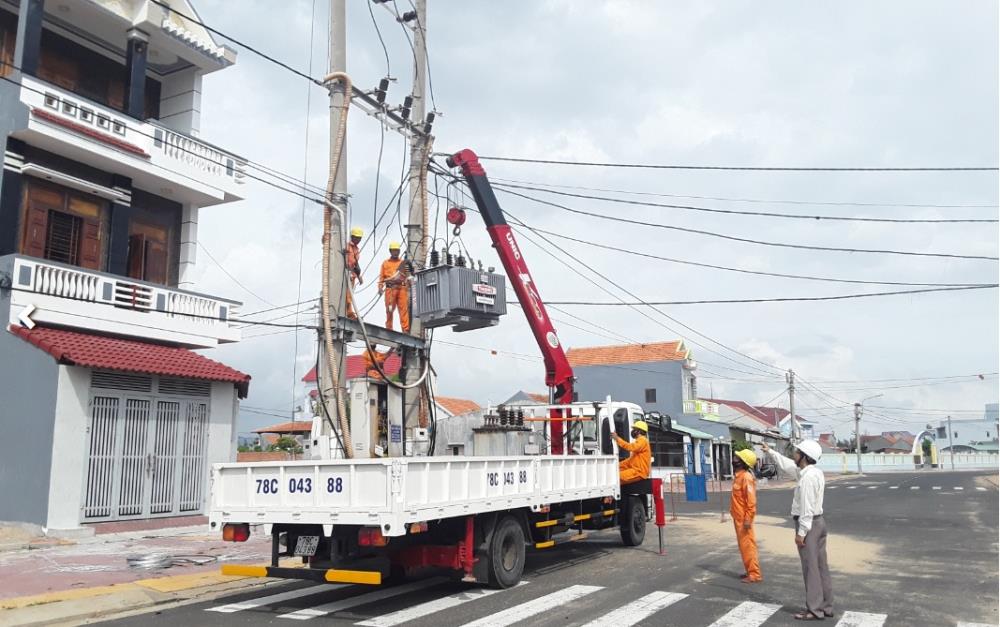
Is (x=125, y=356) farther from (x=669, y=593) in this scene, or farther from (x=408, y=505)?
(x=669, y=593)

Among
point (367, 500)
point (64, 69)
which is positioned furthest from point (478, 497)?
point (64, 69)

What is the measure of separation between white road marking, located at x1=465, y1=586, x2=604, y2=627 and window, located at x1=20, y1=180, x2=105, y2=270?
13408 mm

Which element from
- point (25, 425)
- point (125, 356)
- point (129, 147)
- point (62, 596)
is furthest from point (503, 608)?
point (129, 147)

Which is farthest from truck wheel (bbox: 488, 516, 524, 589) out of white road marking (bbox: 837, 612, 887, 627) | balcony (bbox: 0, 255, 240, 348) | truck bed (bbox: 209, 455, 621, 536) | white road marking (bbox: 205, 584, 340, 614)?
balcony (bbox: 0, 255, 240, 348)

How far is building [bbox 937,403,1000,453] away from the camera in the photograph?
10432 cm

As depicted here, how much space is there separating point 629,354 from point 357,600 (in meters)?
41.3

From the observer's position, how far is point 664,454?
4194cm

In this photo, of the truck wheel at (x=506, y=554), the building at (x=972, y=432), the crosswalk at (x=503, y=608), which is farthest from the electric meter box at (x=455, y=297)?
the building at (x=972, y=432)

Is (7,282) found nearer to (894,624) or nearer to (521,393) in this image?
(894,624)

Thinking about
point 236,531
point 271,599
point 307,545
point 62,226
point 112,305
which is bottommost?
Result: point 271,599

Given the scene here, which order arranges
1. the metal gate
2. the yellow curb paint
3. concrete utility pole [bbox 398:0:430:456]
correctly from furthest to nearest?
the metal gate, concrete utility pole [bbox 398:0:430:456], the yellow curb paint

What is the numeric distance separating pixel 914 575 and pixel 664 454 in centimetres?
3121

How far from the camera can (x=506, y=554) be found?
992 centimetres

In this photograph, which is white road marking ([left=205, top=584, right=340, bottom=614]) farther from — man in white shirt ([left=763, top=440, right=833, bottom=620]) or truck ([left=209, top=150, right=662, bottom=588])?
man in white shirt ([left=763, top=440, right=833, bottom=620])
